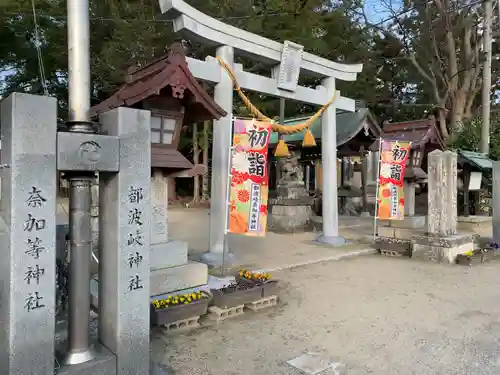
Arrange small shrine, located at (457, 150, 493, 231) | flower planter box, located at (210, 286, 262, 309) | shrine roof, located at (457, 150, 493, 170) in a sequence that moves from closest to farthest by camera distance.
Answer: flower planter box, located at (210, 286, 262, 309) → shrine roof, located at (457, 150, 493, 170) → small shrine, located at (457, 150, 493, 231)

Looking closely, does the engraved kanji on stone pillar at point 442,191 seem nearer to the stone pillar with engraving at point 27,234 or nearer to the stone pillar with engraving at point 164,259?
the stone pillar with engraving at point 164,259

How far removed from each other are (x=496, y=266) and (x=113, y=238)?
849cm

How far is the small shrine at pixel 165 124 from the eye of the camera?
5.59 metres

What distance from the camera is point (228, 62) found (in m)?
8.34

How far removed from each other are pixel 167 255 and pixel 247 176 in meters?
2.12

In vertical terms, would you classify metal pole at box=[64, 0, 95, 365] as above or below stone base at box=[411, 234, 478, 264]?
above

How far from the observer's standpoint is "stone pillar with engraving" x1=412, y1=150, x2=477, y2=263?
8920 millimetres

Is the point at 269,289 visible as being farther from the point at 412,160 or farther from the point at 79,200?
the point at 412,160

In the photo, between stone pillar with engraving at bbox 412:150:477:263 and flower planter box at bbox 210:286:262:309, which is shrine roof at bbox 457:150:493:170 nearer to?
stone pillar with engraving at bbox 412:150:477:263

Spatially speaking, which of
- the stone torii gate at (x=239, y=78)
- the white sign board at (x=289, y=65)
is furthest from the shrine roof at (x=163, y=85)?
the white sign board at (x=289, y=65)

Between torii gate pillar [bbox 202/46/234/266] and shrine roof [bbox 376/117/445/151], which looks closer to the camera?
torii gate pillar [bbox 202/46/234/266]

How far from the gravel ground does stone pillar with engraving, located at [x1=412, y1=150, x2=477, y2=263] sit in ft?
5.52

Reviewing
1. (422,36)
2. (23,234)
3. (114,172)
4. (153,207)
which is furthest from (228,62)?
(422,36)

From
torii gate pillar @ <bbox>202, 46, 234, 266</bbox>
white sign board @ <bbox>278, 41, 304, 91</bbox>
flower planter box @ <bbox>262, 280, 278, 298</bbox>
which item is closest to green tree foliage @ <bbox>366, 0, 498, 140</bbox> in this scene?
white sign board @ <bbox>278, 41, 304, 91</bbox>
